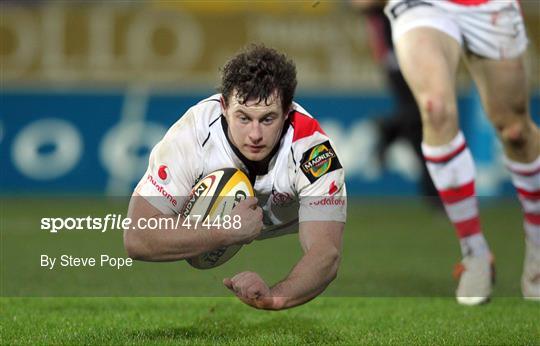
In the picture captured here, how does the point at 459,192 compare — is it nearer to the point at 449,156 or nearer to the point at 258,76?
the point at 449,156

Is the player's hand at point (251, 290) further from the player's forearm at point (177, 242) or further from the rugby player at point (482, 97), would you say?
the rugby player at point (482, 97)

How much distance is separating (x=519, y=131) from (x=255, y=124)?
2213 mm

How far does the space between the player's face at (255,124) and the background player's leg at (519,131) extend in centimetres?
204

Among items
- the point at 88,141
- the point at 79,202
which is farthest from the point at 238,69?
the point at 88,141

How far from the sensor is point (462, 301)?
5.15 m

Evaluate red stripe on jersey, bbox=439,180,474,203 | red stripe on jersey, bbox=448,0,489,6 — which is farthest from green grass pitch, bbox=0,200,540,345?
red stripe on jersey, bbox=448,0,489,6

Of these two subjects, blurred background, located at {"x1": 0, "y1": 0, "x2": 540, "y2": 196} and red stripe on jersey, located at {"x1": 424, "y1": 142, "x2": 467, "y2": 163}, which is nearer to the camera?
red stripe on jersey, located at {"x1": 424, "y1": 142, "x2": 467, "y2": 163}

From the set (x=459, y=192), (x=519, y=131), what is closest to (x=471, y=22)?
(x=519, y=131)

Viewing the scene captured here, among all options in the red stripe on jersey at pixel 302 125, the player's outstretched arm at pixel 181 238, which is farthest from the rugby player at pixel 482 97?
the player's outstretched arm at pixel 181 238

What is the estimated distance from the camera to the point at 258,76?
3.74 metres

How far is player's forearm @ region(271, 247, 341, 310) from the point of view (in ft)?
11.7

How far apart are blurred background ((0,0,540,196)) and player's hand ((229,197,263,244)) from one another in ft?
23.5

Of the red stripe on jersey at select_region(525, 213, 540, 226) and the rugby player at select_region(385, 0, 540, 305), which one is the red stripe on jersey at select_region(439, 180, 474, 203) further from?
the red stripe on jersey at select_region(525, 213, 540, 226)

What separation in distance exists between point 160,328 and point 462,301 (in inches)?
65.4
